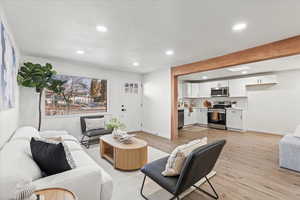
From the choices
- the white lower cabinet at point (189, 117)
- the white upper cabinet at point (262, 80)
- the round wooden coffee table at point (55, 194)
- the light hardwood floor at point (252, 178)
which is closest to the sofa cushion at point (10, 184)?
the round wooden coffee table at point (55, 194)

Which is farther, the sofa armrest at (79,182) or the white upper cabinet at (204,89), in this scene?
the white upper cabinet at (204,89)

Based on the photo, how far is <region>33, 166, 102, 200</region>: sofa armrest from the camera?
49.3 inches

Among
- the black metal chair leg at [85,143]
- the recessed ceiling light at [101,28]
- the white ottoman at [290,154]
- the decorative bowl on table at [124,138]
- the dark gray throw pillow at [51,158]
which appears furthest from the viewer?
the black metal chair leg at [85,143]

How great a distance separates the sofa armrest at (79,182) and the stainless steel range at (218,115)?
618 cm

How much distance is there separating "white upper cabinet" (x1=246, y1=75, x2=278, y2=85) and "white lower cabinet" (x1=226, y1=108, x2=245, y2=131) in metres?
1.23

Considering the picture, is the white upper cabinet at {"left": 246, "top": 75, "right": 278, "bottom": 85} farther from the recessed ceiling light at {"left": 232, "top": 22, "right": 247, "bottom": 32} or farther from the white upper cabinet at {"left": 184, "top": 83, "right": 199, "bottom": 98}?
the recessed ceiling light at {"left": 232, "top": 22, "right": 247, "bottom": 32}

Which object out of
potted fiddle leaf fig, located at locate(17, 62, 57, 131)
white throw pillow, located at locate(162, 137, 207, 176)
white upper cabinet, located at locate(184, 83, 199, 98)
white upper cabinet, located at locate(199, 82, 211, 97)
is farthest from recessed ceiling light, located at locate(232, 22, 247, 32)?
white upper cabinet, located at locate(184, 83, 199, 98)

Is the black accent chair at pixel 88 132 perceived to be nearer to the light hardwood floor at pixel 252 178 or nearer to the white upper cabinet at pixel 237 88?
the light hardwood floor at pixel 252 178

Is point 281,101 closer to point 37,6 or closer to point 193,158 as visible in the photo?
point 193,158

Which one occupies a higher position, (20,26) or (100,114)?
(20,26)

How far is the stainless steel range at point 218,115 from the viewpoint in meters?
6.33

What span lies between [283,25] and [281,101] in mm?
4498

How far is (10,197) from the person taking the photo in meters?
0.89

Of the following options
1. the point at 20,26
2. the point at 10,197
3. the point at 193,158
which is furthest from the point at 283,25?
the point at 20,26
